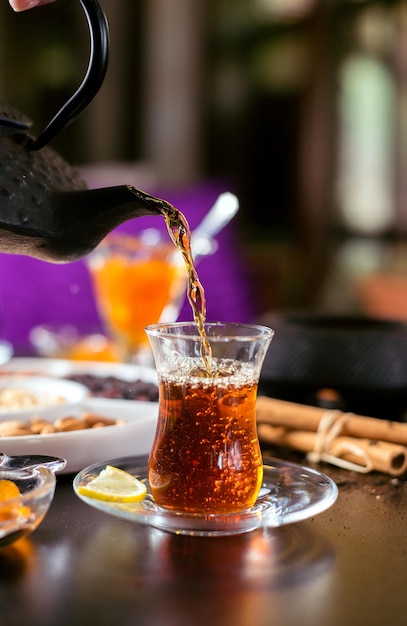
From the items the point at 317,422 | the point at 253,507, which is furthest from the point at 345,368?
the point at 253,507

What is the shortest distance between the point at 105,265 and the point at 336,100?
4.86 metres

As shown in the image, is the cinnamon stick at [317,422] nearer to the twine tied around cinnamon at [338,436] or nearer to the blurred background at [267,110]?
the twine tied around cinnamon at [338,436]

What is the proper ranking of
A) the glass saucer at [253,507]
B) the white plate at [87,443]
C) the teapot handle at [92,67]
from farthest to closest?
the white plate at [87,443] < the teapot handle at [92,67] < the glass saucer at [253,507]

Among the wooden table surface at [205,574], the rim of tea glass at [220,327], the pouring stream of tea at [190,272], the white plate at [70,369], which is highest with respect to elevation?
the pouring stream of tea at [190,272]

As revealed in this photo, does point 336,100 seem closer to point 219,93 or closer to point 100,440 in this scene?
point 219,93

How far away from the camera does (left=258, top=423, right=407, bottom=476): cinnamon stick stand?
121 cm

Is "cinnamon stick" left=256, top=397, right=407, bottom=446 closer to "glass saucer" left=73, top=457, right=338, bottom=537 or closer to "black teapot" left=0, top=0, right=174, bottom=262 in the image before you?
"glass saucer" left=73, top=457, right=338, bottom=537

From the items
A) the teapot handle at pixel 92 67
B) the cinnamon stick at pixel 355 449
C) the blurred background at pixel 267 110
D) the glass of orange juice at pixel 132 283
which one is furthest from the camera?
the blurred background at pixel 267 110

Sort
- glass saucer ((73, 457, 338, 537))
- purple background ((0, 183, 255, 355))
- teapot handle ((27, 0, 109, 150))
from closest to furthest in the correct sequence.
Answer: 1. glass saucer ((73, 457, 338, 537))
2. teapot handle ((27, 0, 109, 150))
3. purple background ((0, 183, 255, 355))

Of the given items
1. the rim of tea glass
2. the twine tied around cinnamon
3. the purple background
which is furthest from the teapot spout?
the purple background

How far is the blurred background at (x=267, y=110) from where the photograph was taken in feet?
21.2

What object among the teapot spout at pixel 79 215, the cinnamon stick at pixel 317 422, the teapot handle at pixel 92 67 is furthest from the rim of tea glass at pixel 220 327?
the cinnamon stick at pixel 317 422

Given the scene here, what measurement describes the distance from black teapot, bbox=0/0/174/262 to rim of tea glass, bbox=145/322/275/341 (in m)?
0.13

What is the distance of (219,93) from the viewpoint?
7121 mm
